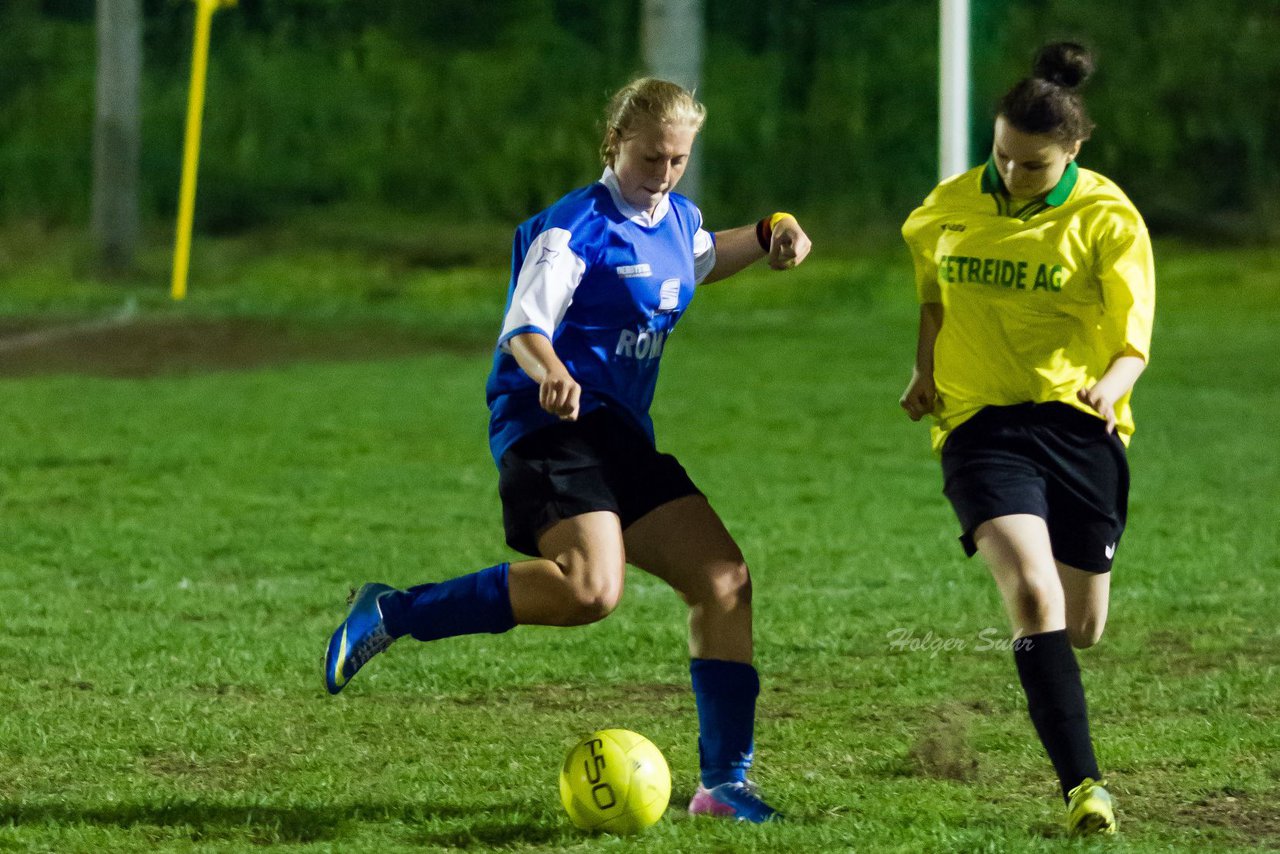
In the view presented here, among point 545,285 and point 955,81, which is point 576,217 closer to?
point 545,285

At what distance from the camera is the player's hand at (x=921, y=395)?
486cm

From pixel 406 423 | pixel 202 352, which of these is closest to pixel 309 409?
pixel 406 423

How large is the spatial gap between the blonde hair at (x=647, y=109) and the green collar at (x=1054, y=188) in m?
0.72

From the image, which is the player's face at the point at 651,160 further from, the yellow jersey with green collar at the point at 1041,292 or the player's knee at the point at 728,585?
the player's knee at the point at 728,585

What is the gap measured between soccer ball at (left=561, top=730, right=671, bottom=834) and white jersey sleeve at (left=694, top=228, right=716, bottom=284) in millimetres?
1128

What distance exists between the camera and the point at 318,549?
835cm

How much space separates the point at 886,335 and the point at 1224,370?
10.9ft

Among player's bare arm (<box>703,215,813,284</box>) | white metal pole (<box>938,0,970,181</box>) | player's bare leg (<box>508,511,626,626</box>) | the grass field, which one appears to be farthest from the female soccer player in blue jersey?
white metal pole (<box>938,0,970,181</box>)

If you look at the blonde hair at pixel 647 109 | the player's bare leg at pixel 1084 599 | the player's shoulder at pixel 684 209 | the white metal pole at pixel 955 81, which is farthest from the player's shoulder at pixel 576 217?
the white metal pole at pixel 955 81

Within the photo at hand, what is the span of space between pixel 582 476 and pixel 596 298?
1.29 feet

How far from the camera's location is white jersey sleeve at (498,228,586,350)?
14.4 ft

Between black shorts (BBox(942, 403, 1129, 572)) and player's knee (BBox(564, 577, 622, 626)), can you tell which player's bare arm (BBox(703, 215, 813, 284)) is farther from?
player's knee (BBox(564, 577, 622, 626))

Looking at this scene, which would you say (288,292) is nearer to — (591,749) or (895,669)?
(895,669)

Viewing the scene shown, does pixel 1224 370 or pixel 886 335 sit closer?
pixel 1224 370
